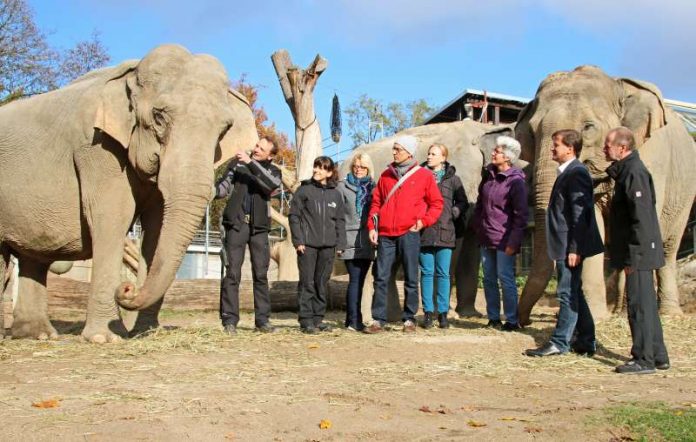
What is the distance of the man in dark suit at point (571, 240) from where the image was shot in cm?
795

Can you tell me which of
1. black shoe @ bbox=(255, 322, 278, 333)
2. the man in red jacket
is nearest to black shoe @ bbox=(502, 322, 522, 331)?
the man in red jacket

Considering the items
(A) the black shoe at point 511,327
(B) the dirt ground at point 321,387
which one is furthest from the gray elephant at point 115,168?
(A) the black shoe at point 511,327

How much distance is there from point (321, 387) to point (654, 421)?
234 centimetres

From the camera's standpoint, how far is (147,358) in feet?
24.7

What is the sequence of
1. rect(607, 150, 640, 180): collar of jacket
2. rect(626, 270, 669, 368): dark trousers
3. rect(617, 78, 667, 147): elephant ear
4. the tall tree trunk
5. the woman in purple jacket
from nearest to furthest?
1. rect(626, 270, 669, 368): dark trousers
2. rect(607, 150, 640, 180): collar of jacket
3. the woman in purple jacket
4. rect(617, 78, 667, 147): elephant ear
5. the tall tree trunk

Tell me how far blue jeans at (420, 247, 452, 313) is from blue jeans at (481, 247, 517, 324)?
20.5 inches

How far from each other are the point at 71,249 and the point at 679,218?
8.70 meters

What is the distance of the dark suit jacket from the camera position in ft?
26.1

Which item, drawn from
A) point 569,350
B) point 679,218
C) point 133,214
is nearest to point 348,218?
point 133,214

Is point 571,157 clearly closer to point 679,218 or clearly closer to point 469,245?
point 469,245

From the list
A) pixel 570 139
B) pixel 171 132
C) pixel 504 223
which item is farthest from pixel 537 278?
pixel 171 132

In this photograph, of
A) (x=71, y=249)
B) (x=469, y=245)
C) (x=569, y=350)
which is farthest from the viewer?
(x=469, y=245)

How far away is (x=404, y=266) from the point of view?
969 cm

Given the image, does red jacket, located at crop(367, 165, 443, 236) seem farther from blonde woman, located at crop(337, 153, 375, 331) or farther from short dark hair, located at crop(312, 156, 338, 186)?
short dark hair, located at crop(312, 156, 338, 186)
